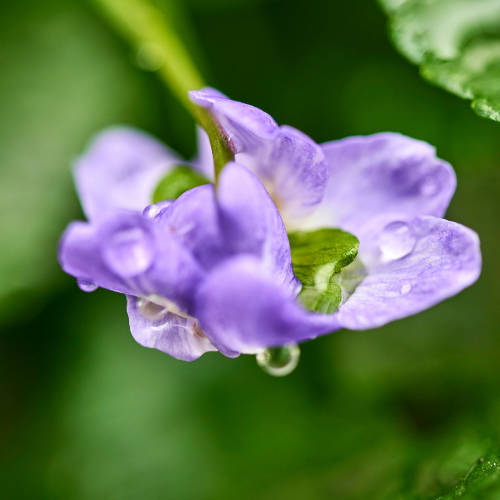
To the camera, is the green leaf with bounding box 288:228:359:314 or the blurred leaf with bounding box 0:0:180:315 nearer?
the green leaf with bounding box 288:228:359:314

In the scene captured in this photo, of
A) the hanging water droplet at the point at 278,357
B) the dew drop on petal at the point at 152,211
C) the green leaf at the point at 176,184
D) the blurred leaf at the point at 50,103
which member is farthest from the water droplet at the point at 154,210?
the blurred leaf at the point at 50,103

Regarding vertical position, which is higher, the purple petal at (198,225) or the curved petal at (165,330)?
the purple petal at (198,225)

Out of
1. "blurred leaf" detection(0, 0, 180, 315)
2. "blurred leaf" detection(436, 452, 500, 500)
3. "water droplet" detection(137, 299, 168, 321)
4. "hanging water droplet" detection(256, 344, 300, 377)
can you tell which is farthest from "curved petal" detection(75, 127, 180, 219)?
"blurred leaf" detection(436, 452, 500, 500)

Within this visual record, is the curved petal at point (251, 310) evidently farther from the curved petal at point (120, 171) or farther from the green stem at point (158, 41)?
the green stem at point (158, 41)

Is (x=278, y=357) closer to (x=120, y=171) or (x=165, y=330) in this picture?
(x=165, y=330)

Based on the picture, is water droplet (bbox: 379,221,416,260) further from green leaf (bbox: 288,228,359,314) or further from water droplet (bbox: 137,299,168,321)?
water droplet (bbox: 137,299,168,321)

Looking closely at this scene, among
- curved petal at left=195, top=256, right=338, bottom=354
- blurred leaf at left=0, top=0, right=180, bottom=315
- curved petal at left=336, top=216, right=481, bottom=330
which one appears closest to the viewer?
curved petal at left=195, top=256, right=338, bottom=354
